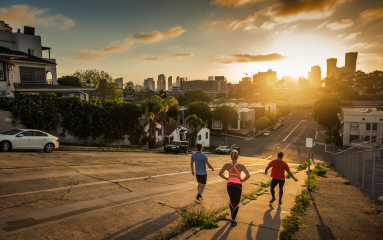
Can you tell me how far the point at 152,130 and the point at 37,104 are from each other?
16771 mm

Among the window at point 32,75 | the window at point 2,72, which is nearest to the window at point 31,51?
the window at point 32,75

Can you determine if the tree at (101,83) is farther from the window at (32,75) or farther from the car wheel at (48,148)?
the car wheel at (48,148)

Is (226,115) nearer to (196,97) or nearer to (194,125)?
(194,125)

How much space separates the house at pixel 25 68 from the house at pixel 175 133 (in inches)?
688

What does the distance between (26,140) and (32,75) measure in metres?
17.4

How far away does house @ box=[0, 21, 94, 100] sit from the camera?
862 inches

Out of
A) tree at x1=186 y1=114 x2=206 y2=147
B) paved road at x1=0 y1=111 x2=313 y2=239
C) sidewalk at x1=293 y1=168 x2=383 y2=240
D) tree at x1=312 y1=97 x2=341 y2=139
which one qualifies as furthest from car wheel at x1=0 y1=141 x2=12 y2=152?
tree at x1=312 y1=97 x2=341 y2=139

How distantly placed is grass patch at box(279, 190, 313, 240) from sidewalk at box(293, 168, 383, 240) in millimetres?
140

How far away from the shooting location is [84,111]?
24.8m

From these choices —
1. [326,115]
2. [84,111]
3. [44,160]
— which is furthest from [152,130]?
[326,115]

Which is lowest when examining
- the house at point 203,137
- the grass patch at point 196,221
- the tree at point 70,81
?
the house at point 203,137

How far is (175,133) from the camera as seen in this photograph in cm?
4534

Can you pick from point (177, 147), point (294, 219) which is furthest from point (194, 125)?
point (294, 219)

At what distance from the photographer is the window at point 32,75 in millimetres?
27328
